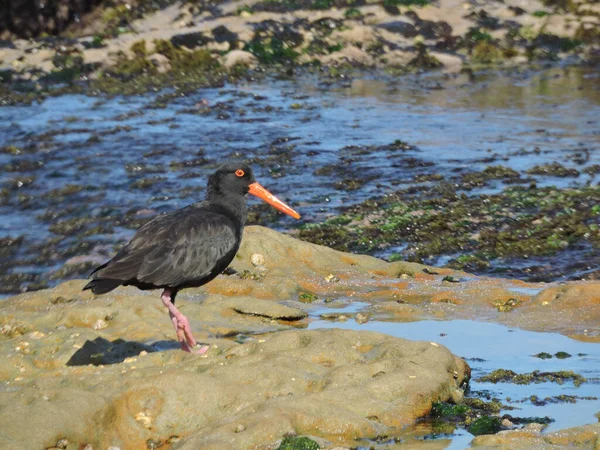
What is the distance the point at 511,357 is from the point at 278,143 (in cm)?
998

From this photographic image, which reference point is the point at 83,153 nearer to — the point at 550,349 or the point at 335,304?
the point at 335,304

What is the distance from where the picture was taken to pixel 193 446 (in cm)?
560

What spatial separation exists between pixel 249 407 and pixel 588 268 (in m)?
6.48

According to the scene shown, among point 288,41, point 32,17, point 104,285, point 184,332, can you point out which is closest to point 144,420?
point 104,285

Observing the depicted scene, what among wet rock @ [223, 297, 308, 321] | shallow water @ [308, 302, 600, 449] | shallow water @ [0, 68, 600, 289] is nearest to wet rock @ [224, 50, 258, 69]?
shallow water @ [0, 68, 600, 289]

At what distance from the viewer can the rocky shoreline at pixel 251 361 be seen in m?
5.79

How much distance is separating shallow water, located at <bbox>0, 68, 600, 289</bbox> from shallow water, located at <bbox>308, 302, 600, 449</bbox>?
5302 mm

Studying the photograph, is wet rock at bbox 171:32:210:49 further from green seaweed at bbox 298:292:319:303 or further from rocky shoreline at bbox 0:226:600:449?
green seaweed at bbox 298:292:319:303

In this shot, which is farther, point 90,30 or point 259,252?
point 90,30

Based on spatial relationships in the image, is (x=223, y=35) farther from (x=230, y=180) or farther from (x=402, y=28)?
(x=230, y=180)

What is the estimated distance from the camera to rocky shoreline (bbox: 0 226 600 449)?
5.79 metres

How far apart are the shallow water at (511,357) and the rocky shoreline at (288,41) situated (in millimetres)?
13392

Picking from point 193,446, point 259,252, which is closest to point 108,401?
point 193,446

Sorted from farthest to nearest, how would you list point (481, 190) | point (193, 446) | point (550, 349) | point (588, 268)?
1. point (481, 190)
2. point (588, 268)
3. point (550, 349)
4. point (193, 446)
